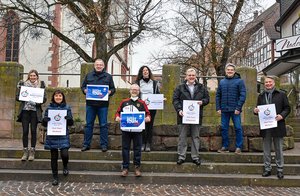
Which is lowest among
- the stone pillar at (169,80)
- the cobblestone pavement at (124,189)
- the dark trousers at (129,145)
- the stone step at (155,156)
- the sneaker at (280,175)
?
the cobblestone pavement at (124,189)

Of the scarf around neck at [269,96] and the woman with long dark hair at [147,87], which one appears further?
the woman with long dark hair at [147,87]

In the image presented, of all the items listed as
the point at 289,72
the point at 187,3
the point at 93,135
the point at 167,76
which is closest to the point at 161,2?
the point at 187,3

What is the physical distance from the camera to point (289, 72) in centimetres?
2380

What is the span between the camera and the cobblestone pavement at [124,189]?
22.9 feet

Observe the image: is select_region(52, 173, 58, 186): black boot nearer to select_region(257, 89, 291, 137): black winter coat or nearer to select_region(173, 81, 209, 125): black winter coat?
select_region(173, 81, 209, 125): black winter coat

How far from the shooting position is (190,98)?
8.50m

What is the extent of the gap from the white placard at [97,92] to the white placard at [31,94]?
3.50 ft

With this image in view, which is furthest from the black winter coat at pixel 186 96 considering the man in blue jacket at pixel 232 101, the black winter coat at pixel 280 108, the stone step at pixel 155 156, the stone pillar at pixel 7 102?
the stone pillar at pixel 7 102

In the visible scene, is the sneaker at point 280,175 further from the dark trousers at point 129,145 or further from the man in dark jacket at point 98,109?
the man in dark jacket at point 98,109

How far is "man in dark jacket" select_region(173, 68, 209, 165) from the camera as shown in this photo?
8398 mm

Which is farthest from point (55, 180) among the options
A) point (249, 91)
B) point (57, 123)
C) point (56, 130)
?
point (249, 91)

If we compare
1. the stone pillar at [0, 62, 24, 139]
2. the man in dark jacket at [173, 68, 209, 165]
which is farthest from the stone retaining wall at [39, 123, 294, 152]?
the stone pillar at [0, 62, 24, 139]

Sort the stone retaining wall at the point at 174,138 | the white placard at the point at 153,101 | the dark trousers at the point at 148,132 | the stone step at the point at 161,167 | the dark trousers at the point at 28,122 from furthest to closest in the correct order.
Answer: the stone retaining wall at the point at 174,138 → the white placard at the point at 153,101 → the dark trousers at the point at 148,132 → the stone step at the point at 161,167 → the dark trousers at the point at 28,122

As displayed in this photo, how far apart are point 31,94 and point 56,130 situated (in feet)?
4.30
